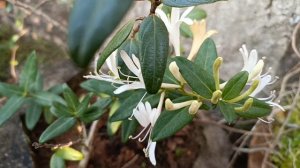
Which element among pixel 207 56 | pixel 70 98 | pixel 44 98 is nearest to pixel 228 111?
pixel 207 56

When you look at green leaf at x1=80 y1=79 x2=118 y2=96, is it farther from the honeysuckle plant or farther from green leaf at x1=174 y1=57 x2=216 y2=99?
green leaf at x1=174 y1=57 x2=216 y2=99

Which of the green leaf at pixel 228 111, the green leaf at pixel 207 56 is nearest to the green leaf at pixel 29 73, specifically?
the green leaf at pixel 207 56

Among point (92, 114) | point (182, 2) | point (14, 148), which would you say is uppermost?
point (182, 2)

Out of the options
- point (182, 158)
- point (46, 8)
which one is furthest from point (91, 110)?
point (46, 8)

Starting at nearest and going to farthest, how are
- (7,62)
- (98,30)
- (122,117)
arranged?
(98,30) < (122,117) < (7,62)

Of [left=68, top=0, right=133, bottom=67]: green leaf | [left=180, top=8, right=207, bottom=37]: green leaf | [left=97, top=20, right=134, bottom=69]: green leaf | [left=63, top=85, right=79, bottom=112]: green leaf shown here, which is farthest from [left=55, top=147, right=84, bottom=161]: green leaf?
[left=68, top=0, right=133, bottom=67]: green leaf

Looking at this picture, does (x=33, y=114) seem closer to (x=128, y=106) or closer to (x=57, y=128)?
(x=57, y=128)

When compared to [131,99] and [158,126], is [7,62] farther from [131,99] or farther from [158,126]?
[158,126]
